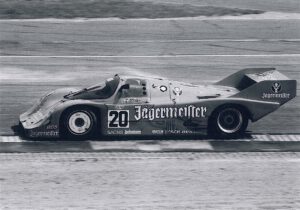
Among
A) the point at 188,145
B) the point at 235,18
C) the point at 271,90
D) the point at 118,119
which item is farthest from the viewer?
the point at 235,18

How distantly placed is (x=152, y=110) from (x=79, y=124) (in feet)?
4.73

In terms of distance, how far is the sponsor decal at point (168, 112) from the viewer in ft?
56.6

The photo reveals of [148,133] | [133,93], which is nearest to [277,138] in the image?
[148,133]

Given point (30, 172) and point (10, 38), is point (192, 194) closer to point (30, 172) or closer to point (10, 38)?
point (30, 172)

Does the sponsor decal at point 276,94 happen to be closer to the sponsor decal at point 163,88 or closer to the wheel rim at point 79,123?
Answer: the sponsor decal at point 163,88

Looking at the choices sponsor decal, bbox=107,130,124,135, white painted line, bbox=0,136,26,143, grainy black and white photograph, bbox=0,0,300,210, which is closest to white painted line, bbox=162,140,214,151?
grainy black and white photograph, bbox=0,0,300,210

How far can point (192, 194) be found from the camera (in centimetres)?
1362

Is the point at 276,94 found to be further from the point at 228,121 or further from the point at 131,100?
the point at 131,100

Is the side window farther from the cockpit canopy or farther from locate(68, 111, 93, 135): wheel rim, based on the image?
locate(68, 111, 93, 135): wheel rim

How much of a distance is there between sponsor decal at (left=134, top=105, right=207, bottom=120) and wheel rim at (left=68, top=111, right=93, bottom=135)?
0.94m

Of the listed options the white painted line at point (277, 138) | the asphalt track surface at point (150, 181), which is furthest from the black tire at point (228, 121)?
the asphalt track surface at point (150, 181)

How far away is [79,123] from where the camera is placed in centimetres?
1714

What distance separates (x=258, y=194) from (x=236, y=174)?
1242 millimetres

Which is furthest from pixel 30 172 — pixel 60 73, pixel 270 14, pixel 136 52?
pixel 270 14
